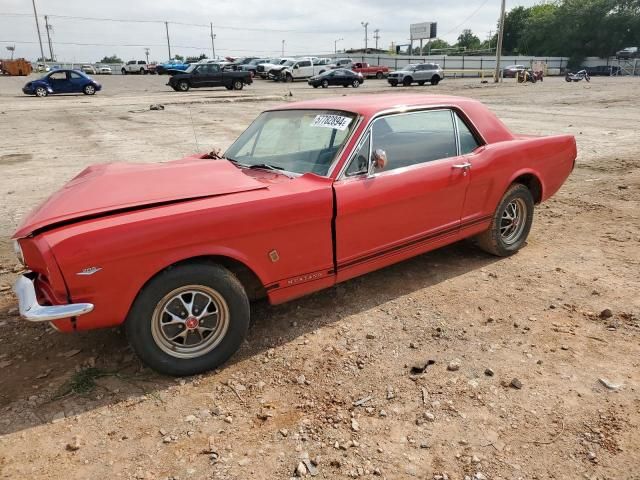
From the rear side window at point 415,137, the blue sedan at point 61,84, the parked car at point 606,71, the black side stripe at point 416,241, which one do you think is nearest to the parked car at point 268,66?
the blue sedan at point 61,84

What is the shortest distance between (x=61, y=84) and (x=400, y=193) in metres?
30.5

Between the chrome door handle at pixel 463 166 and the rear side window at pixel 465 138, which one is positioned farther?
the rear side window at pixel 465 138

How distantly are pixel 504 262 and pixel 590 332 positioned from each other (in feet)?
4.28

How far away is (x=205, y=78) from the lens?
3111cm

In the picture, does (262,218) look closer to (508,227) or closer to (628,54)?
(508,227)

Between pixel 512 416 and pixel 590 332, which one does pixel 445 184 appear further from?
pixel 512 416

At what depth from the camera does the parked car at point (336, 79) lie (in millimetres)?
34938

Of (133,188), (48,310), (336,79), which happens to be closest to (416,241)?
(133,188)

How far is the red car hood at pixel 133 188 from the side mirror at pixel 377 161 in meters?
0.82

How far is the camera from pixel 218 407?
2.66 metres

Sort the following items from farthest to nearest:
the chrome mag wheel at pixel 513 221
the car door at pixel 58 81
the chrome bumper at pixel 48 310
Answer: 1. the car door at pixel 58 81
2. the chrome mag wheel at pixel 513 221
3. the chrome bumper at pixel 48 310

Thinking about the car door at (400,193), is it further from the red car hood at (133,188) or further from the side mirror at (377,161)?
the red car hood at (133,188)

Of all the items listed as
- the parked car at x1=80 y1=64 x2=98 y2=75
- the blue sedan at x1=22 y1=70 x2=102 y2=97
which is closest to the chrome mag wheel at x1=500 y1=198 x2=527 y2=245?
the blue sedan at x1=22 y1=70 x2=102 y2=97

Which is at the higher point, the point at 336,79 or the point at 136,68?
the point at 136,68
